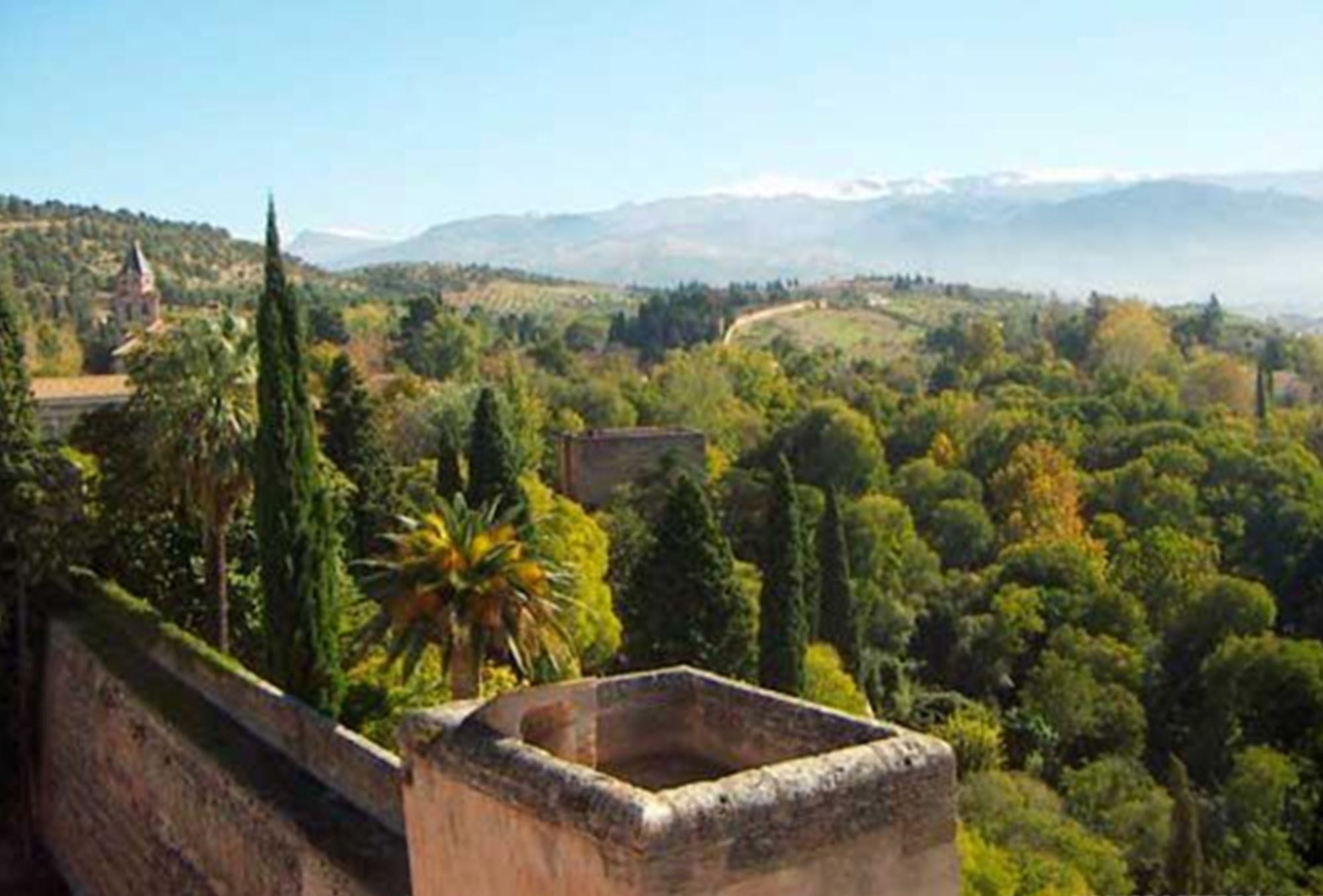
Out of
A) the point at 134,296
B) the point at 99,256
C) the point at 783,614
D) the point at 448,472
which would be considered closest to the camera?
the point at 783,614

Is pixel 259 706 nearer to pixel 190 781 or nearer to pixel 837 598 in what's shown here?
pixel 190 781

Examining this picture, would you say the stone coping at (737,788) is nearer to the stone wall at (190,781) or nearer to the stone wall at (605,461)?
the stone wall at (190,781)

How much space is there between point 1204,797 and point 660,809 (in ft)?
121

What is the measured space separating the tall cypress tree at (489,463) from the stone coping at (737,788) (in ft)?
78.0

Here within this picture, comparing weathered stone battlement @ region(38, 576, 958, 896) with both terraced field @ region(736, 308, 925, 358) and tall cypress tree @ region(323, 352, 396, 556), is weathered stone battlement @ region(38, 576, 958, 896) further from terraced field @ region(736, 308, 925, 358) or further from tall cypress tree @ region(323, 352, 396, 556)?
terraced field @ region(736, 308, 925, 358)

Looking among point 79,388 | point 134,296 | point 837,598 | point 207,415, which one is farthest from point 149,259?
point 207,415

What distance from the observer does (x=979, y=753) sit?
39.9 metres

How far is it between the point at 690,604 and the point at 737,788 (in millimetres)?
26183

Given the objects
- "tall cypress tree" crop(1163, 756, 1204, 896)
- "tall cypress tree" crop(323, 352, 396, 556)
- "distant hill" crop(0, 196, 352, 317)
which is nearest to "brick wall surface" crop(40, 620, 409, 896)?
"tall cypress tree" crop(323, 352, 396, 556)

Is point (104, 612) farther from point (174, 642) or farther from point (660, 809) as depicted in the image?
point (660, 809)

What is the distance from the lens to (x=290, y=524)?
795 inches

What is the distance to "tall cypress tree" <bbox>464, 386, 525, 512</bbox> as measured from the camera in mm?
31969

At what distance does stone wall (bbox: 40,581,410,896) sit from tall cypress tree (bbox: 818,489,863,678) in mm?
23358

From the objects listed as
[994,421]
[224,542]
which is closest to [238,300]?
[994,421]
